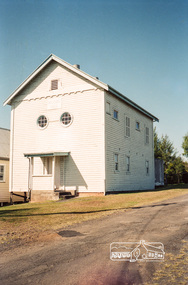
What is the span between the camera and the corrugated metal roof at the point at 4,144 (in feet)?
83.1

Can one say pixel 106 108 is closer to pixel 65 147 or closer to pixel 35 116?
pixel 65 147

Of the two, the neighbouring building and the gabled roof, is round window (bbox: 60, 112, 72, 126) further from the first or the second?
the neighbouring building

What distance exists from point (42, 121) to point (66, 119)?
7.40 ft

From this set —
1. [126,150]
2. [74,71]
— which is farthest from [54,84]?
[126,150]

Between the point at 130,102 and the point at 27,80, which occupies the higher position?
→ the point at 27,80

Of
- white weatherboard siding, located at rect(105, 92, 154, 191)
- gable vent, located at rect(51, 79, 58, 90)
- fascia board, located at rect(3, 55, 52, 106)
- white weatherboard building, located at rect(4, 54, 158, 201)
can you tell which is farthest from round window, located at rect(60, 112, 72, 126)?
fascia board, located at rect(3, 55, 52, 106)

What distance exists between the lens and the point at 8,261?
213 inches

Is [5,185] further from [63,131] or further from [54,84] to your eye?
[54,84]

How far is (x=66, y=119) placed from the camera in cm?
2169

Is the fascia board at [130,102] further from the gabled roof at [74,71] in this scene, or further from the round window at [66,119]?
the round window at [66,119]

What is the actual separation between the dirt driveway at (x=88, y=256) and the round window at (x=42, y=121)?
14688 millimetres

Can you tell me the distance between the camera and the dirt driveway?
4449 millimetres

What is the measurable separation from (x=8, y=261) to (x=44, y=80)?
63.4 feet

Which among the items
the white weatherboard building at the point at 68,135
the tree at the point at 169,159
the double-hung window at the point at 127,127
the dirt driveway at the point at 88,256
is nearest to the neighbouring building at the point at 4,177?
the white weatherboard building at the point at 68,135
